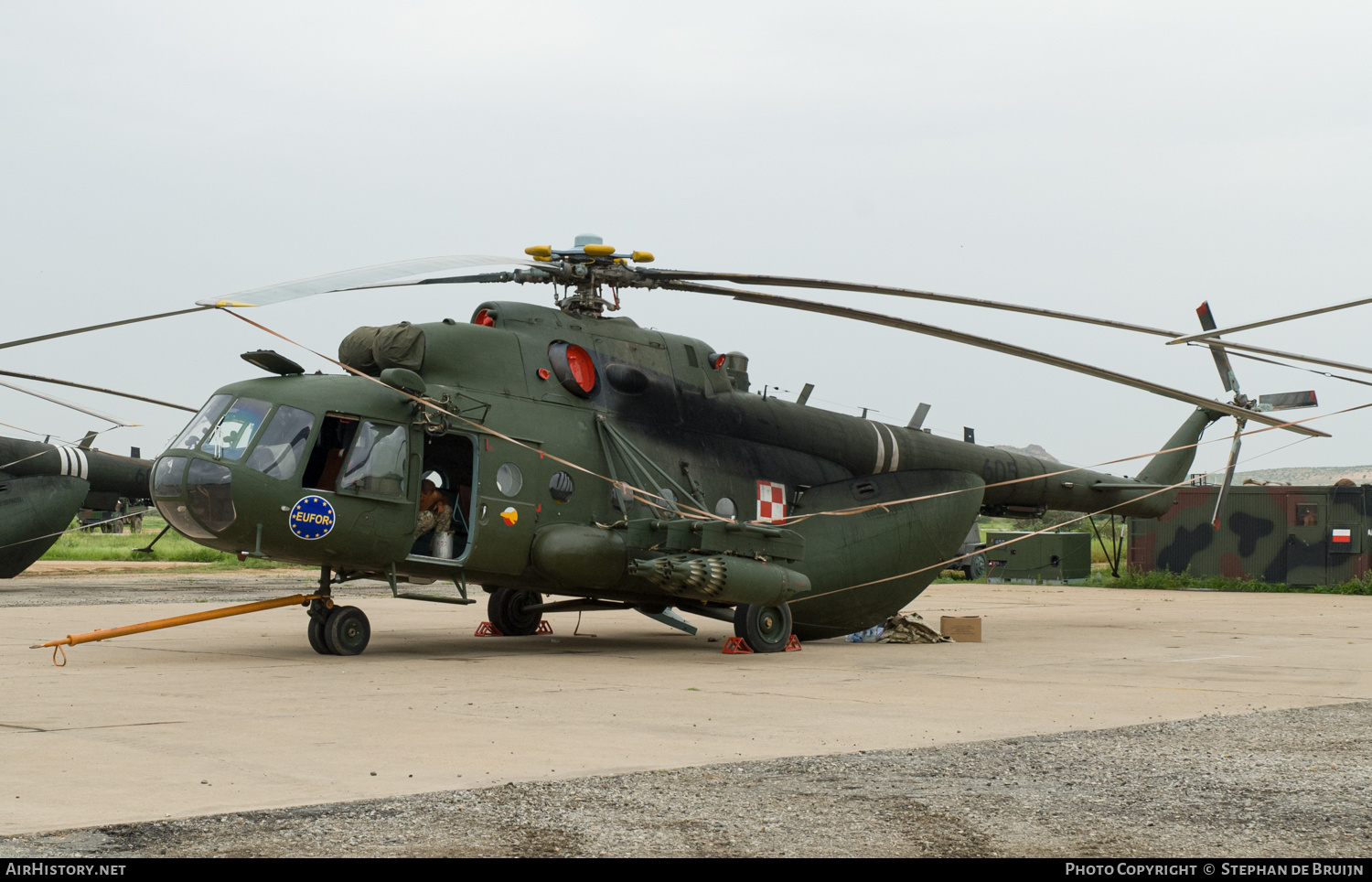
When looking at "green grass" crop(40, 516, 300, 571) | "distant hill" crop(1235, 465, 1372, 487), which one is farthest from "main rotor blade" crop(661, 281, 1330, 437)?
"distant hill" crop(1235, 465, 1372, 487)

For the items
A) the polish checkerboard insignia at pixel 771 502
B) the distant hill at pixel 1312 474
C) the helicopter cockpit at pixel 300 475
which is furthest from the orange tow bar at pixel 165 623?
the distant hill at pixel 1312 474

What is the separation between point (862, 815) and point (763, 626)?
8.72m

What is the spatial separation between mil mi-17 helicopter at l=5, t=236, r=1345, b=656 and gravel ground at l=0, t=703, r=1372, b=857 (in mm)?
5588

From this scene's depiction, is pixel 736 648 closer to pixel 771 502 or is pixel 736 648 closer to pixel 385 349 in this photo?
pixel 771 502

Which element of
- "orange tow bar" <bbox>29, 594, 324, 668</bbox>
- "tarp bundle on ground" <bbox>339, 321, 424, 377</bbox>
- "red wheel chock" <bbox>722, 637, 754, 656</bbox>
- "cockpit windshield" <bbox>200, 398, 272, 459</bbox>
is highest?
"tarp bundle on ground" <bbox>339, 321, 424, 377</bbox>

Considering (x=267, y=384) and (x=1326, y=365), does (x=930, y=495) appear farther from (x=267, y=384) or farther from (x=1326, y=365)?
(x=267, y=384)

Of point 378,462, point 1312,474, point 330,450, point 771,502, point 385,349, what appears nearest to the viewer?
point 330,450

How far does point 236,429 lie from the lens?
1167cm

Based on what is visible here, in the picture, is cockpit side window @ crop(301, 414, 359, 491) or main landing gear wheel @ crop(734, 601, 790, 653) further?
main landing gear wheel @ crop(734, 601, 790, 653)

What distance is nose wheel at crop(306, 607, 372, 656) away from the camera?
12547 mm

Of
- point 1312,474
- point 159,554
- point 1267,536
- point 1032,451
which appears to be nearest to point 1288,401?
point 1032,451

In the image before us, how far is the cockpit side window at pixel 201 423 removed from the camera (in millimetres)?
11727

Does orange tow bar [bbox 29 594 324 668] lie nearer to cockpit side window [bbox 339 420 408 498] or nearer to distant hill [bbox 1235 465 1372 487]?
cockpit side window [bbox 339 420 408 498]

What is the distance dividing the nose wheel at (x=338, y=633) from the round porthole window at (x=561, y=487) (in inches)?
89.1
